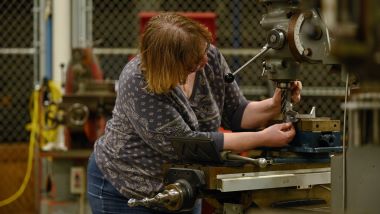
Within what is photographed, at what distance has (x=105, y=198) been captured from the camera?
78.8 inches

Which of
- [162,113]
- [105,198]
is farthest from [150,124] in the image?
[105,198]

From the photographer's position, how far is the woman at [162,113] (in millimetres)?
1812

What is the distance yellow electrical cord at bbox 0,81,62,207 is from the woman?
1659 millimetres

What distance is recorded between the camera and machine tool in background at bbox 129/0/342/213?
168 cm

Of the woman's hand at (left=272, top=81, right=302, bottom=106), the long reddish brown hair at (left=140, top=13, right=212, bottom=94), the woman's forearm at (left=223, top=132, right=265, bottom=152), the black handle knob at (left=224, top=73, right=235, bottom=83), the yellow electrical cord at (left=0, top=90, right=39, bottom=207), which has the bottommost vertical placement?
the yellow electrical cord at (left=0, top=90, right=39, bottom=207)

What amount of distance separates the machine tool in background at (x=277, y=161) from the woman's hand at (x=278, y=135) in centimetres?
4

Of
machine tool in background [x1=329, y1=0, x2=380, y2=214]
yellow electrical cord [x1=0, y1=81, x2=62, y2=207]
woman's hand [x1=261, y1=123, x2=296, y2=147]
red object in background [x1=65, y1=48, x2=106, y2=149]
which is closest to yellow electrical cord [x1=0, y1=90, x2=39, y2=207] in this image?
yellow electrical cord [x1=0, y1=81, x2=62, y2=207]

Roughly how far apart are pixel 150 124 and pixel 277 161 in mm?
381

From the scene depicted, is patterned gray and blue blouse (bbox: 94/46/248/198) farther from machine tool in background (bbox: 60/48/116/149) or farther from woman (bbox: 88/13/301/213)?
machine tool in background (bbox: 60/48/116/149)

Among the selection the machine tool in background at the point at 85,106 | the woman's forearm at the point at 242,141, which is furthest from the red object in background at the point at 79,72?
the woman's forearm at the point at 242,141

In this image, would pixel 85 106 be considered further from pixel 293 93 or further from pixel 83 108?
pixel 293 93

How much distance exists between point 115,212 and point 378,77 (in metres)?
1.27

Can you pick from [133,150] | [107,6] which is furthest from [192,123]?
[107,6]

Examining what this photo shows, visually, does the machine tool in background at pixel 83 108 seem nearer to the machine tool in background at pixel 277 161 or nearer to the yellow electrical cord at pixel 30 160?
the yellow electrical cord at pixel 30 160
